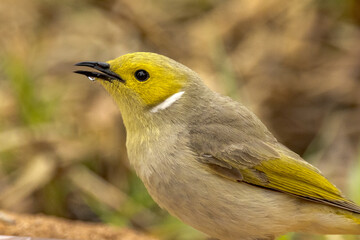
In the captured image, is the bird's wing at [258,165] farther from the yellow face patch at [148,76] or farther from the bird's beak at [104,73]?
the bird's beak at [104,73]

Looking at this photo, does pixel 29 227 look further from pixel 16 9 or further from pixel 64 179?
pixel 16 9

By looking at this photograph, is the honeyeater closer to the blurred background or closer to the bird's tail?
the bird's tail

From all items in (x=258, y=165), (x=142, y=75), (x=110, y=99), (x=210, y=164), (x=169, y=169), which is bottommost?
(x=169, y=169)

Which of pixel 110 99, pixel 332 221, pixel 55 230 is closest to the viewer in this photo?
pixel 332 221

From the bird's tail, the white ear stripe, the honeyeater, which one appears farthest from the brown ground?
the bird's tail

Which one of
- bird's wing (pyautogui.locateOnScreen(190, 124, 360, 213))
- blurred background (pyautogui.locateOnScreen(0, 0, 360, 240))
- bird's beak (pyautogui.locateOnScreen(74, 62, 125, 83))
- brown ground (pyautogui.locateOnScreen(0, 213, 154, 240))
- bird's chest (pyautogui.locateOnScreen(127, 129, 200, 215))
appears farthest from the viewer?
blurred background (pyautogui.locateOnScreen(0, 0, 360, 240))

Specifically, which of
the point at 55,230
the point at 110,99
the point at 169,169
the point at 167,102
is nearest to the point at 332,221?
the point at 169,169

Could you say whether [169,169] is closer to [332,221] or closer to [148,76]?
[148,76]

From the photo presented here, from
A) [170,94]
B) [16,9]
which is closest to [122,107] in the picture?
[170,94]
